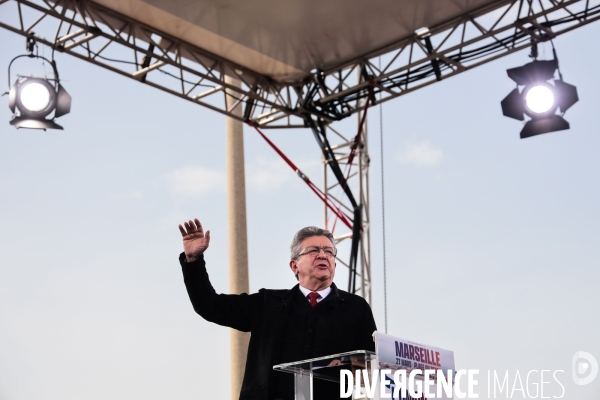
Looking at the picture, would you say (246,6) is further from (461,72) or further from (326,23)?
(461,72)

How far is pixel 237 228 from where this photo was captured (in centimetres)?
962

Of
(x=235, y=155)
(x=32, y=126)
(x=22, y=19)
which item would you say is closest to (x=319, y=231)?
(x=32, y=126)

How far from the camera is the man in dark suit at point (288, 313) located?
3.56 m

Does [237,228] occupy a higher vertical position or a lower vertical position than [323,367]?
higher

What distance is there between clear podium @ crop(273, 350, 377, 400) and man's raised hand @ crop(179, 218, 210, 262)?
0.68 metres

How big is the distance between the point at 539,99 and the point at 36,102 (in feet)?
12.7

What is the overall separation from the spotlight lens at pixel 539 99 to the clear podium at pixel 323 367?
4.63 m

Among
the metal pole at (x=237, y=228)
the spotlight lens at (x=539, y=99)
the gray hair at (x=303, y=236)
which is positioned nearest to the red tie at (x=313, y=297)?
the gray hair at (x=303, y=236)

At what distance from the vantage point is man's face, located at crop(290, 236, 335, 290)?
3.77 meters

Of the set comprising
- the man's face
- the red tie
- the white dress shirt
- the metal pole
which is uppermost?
the metal pole

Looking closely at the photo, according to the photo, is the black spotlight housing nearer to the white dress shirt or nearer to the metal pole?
the metal pole

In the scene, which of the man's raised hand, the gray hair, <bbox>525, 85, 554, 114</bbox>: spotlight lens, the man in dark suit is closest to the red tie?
the man in dark suit

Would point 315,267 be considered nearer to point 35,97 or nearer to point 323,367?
point 323,367

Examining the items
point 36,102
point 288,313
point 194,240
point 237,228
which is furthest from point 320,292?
point 237,228
